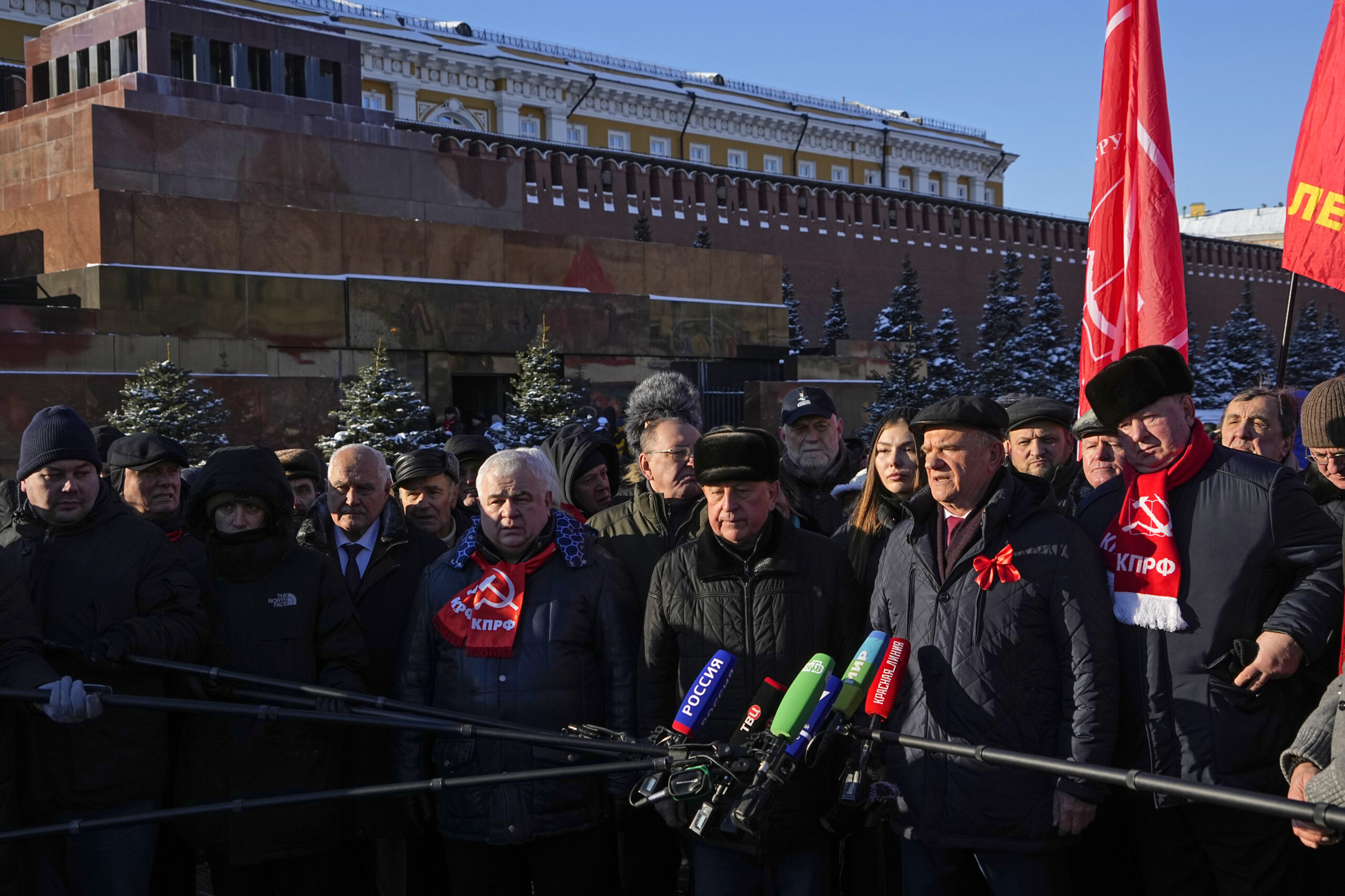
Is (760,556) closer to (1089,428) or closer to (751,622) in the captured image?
(751,622)

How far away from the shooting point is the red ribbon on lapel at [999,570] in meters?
2.55

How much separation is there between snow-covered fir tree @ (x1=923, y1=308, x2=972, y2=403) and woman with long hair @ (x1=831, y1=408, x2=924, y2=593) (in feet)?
68.5

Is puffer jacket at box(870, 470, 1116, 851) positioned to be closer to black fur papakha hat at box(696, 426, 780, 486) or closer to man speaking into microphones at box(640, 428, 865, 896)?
man speaking into microphones at box(640, 428, 865, 896)

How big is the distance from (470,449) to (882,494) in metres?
2.18

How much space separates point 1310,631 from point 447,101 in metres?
37.4

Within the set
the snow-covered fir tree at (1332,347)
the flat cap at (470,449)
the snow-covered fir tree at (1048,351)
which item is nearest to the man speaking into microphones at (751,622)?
the flat cap at (470,449)

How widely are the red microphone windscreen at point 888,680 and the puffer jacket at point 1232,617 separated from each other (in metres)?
Result: 0.58

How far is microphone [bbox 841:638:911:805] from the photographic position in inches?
85.7

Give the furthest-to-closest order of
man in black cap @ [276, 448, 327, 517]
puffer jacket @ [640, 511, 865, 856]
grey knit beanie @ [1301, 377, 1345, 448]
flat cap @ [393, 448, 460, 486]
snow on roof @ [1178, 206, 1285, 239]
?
1. snow on roof @ [1178, 206, 1285, 239]
2. man in black cap @ [276, 448, 327, 517]
3. flat cap @ [393, 448, 460, 486]
4. grey knit beanie @ [1301, 377, 1345, 448]
5. puffer jacket @ [640, 511, 865, 856]

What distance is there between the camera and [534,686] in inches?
114

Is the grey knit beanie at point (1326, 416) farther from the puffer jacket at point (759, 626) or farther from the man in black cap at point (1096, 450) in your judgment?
the puffer jacket at point (759, 626)

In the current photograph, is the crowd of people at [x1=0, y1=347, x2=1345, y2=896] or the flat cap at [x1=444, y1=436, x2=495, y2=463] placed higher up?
the flat cap at [x1=444, y1=436, x2=495, y2=463]

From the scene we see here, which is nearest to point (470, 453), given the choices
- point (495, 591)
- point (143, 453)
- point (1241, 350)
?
point (143, 453)

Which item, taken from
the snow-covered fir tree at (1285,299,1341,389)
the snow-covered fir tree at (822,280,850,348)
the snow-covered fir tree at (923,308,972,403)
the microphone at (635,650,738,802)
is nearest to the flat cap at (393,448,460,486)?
the microphone at (635,650,738,802)
